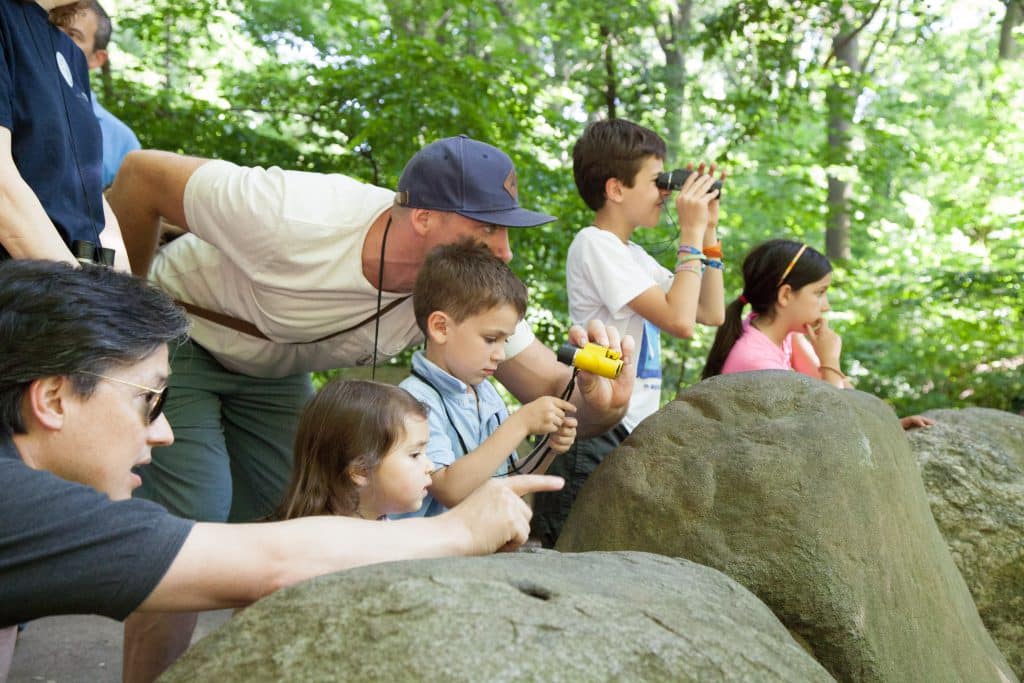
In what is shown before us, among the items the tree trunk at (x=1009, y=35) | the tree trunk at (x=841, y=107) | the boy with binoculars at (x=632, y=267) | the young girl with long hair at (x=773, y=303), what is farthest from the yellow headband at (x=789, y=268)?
the tree trunk at (x=1009, y=35)

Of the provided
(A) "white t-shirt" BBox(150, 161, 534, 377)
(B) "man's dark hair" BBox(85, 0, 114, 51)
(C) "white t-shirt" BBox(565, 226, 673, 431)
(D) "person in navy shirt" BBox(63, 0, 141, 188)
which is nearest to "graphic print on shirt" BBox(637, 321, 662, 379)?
(C) "white t-shirt" BBox(565, 226, 673, 431)

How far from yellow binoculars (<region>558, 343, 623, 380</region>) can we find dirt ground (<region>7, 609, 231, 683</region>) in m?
1.91

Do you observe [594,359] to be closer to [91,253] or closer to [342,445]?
[342,445]

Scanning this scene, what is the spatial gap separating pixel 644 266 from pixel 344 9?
4261 millimetres

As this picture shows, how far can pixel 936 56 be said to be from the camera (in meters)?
18.8

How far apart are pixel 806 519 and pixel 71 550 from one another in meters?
1.83

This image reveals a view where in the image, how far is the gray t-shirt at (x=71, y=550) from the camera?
149cm

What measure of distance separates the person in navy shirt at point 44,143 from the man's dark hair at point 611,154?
1771 mm

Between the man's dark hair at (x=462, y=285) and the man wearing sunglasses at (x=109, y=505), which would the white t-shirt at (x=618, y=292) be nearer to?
the man's dark hair at (x=462, y=285)

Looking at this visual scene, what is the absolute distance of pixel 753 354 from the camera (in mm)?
4324

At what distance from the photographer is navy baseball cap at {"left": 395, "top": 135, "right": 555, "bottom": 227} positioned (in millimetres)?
3070

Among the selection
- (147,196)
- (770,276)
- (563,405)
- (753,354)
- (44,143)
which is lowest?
(753,354)

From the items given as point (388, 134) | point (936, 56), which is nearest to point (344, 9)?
point (388, 134)

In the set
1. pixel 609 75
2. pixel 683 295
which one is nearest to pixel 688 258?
pixel 683 295
